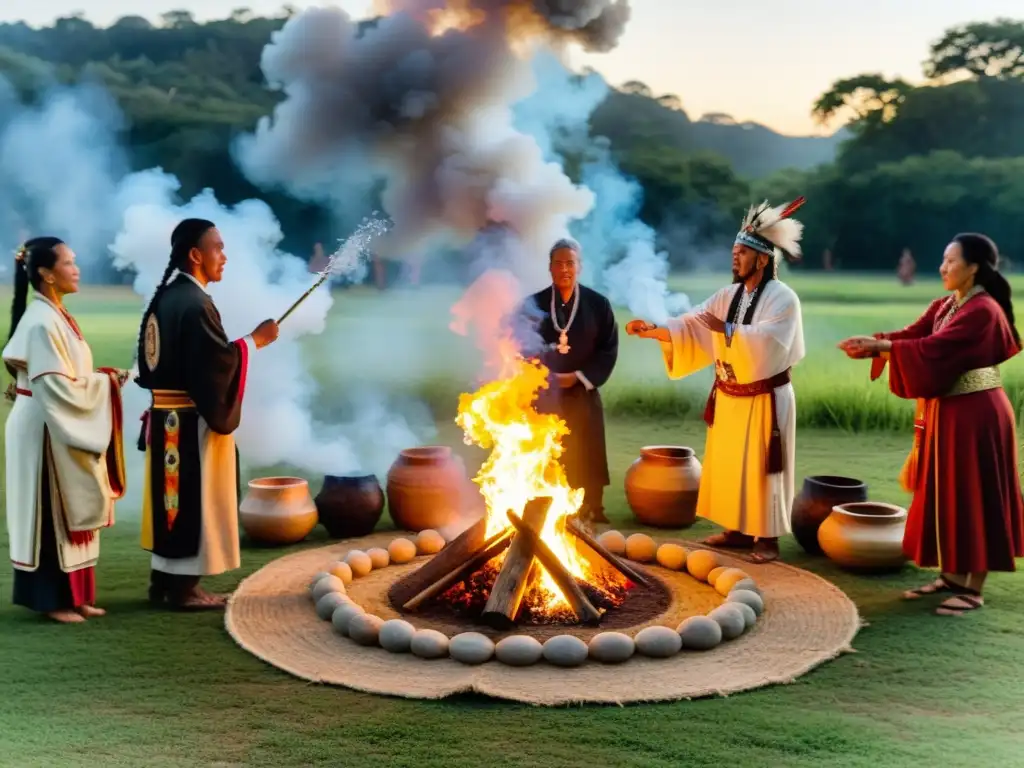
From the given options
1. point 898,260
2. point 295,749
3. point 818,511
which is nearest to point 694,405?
point 898,260

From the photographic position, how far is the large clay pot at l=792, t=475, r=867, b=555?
6.58m

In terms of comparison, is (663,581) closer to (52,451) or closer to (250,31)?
(52,451)

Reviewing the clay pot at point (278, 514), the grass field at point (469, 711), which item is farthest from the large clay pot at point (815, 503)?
the clay pot at point (278, 514)

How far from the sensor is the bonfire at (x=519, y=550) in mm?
5246

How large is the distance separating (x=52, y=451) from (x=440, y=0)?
5241 mm

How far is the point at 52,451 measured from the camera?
5293 millimetres

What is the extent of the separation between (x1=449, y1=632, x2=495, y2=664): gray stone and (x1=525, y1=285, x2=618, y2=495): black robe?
2726 millimetres

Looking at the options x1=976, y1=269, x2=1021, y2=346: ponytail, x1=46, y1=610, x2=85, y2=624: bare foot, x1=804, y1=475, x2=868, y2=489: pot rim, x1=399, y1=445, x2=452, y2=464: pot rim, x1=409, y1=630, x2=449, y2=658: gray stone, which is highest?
x1=976, y1=269, x2=1021, y2=346: ponytail

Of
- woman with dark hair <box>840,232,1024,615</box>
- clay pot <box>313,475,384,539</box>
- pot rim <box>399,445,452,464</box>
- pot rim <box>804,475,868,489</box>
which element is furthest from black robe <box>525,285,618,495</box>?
woman with dark hair <box>840,232,1024,615</box>

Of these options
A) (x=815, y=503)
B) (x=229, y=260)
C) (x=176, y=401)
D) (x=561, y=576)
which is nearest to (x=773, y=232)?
(x=815, y=503)

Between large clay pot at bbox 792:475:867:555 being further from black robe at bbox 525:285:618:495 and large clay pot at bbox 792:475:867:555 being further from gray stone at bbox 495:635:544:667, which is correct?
gray stone at bbox 495:635:544:667

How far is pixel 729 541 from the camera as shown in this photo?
6844mm

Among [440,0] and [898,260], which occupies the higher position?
[440,0]

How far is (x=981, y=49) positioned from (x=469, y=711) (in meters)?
14.4
